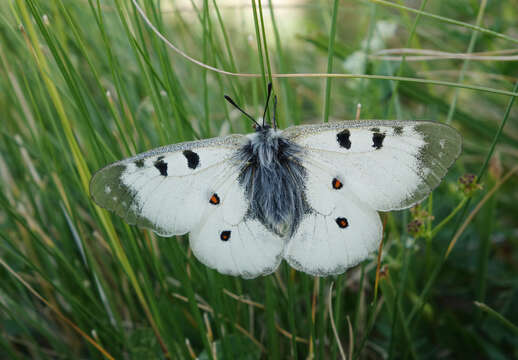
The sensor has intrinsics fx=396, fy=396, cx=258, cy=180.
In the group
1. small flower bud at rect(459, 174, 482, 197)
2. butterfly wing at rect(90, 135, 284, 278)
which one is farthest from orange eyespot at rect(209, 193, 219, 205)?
small flower bud at rect(459, 174, 482, 197)

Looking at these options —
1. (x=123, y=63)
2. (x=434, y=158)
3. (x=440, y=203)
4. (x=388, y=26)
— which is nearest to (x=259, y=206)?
(x=434, y=158)

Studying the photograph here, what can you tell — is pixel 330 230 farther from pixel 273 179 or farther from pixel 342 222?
pixel 273 179

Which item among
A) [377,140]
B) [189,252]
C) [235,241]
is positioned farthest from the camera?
[189,252]

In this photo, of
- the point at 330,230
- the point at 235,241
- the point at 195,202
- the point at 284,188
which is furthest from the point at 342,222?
the point at 195,202

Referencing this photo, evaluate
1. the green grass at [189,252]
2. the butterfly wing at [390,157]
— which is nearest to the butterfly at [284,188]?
the butterfly wing at [390,157]

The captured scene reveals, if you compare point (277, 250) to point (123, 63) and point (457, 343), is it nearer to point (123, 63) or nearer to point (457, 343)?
point (457, 343)

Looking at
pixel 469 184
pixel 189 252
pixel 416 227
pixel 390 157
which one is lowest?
A: pixel 189 252

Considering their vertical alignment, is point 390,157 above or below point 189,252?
above
